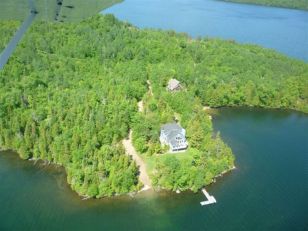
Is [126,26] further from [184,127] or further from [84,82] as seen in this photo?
[184,127]

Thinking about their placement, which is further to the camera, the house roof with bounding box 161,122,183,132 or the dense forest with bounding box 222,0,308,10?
the dense forest with bounding box 222,0,308,10

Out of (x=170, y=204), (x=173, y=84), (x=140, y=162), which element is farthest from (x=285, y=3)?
(x=170, y=204)

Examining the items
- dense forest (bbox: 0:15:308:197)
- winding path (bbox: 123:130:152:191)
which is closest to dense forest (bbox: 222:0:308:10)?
dense forest (bbox: 0:15:308:197)

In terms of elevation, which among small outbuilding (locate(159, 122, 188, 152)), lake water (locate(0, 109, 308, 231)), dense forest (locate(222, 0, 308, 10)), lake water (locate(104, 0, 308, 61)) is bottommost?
lake water (locate(0, 109, 308, 231))

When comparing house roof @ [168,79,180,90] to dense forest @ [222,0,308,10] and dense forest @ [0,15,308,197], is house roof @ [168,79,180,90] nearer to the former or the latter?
dense forest @ [0,15,308,197]

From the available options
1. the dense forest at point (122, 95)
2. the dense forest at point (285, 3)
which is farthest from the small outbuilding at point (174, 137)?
the dense forest at point (285, 3)

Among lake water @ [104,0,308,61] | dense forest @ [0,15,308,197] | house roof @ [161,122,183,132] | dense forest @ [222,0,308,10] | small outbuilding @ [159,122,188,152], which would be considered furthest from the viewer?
dense forest @ [222,0,308,10]
